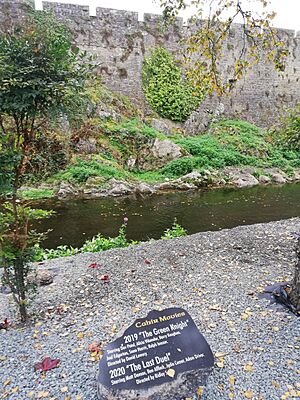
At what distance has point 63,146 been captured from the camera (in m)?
12.3

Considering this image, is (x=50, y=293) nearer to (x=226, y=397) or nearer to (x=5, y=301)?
(x=5, y=301)

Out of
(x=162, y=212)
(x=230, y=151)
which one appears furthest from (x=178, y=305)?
(x=230, y=151)

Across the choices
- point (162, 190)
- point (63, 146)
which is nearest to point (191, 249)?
point (162, 190)

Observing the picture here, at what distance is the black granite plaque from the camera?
85.4 inches

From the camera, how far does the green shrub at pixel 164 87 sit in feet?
56.1

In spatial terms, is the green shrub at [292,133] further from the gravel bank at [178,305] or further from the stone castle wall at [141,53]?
the stone castle wall at [141,53]

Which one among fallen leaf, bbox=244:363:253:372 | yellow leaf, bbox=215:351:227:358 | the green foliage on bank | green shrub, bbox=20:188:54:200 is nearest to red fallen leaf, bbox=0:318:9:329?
yellow leaf, bbox=215:351:227:358

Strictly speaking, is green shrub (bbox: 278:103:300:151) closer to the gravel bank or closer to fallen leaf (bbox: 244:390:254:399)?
the gravel bank

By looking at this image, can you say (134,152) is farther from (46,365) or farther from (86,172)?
(46,365)

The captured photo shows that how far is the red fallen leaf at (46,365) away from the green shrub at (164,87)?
16.0 meters

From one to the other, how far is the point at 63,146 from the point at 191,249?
893 cm

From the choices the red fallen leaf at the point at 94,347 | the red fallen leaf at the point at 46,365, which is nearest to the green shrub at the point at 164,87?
the red fallen leaf at the point at 94,347

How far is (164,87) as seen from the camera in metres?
17.3

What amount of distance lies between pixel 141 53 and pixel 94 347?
17.2m
